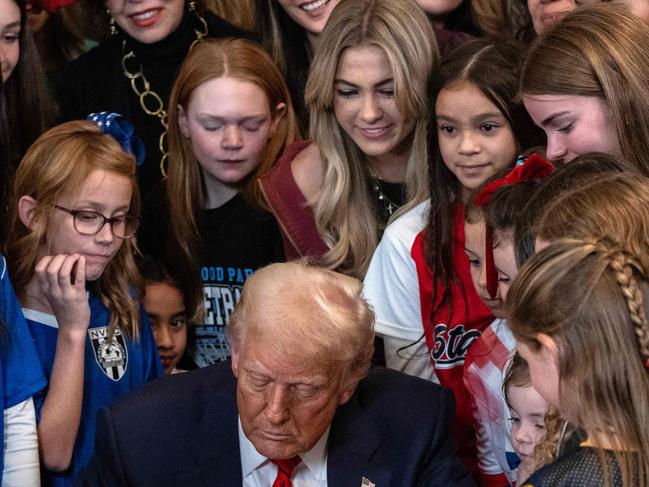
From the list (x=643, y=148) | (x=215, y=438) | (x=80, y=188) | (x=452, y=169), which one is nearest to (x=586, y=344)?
(x=643, y=148)

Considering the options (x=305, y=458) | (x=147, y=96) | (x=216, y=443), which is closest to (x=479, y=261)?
(x=305, y=458)

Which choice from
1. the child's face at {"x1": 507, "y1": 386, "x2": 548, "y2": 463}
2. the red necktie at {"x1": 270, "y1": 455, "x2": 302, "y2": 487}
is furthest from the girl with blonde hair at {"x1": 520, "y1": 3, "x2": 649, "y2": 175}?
the red necktie at {"x1": 270, "y1": 455, "x2": 302, "y2": 487}

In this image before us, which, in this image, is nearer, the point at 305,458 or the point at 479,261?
the point at 305,458

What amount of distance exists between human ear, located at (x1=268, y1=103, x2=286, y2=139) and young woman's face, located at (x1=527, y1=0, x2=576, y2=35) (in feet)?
2.71

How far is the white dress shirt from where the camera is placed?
112 inches

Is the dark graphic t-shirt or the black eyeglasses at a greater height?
the black eyeglasses

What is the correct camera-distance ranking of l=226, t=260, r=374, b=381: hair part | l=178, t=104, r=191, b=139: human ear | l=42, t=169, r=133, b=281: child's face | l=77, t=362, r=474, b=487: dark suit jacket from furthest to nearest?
1. l=178, t=104, r=191, b=139: human ear
2. l=42, t=169, r=133, b=281: child's face
3. l=77, t=362, r=474, b=487: dark suit jacket
4. l=226, t=260, r=374, b=381: hair part

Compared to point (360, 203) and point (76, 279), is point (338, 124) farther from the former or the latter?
point (76, 279)

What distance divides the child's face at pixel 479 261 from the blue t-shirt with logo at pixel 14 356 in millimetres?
1142

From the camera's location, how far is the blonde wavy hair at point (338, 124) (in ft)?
11.8

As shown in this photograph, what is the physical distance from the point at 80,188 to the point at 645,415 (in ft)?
5.87

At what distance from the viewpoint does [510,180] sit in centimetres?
301

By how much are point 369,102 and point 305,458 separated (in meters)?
1.22

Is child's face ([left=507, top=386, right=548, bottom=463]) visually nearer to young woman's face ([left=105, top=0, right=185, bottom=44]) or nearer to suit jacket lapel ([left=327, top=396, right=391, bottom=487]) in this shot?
suit jacket lapel ([left=327, top=396, right=391, bottom=487])
